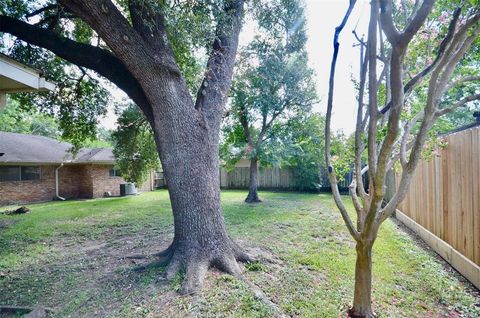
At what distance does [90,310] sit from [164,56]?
3.09 m

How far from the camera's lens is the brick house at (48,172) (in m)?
12.3

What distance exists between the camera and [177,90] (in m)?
3.86

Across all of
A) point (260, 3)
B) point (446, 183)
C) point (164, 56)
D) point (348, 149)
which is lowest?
point (446, 183)

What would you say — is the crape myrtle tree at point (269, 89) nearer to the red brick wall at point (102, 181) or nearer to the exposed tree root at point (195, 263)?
the exposed tree root at point (195, 263)

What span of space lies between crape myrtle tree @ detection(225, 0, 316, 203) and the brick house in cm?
814

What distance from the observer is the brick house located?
12.3m

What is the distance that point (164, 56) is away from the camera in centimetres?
377

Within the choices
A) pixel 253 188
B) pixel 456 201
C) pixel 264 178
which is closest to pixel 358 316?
pixel 456 201

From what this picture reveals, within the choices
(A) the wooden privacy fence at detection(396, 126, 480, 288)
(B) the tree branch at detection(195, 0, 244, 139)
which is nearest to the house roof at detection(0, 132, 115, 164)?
(B) the tree branch at detection(195, 0, 244, 139)

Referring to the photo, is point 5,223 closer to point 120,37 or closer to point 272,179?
point 120,37

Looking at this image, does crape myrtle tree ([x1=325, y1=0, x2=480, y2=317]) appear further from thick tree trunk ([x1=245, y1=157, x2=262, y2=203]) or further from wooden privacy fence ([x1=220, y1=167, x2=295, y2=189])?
wooden privacy fence ([x1=220, y1=167, x2=295, y2=189])

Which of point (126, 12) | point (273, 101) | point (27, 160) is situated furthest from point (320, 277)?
point (27, 160)

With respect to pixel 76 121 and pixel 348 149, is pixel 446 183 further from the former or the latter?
pixel 76 121

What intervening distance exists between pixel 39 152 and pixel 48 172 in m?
1.03
